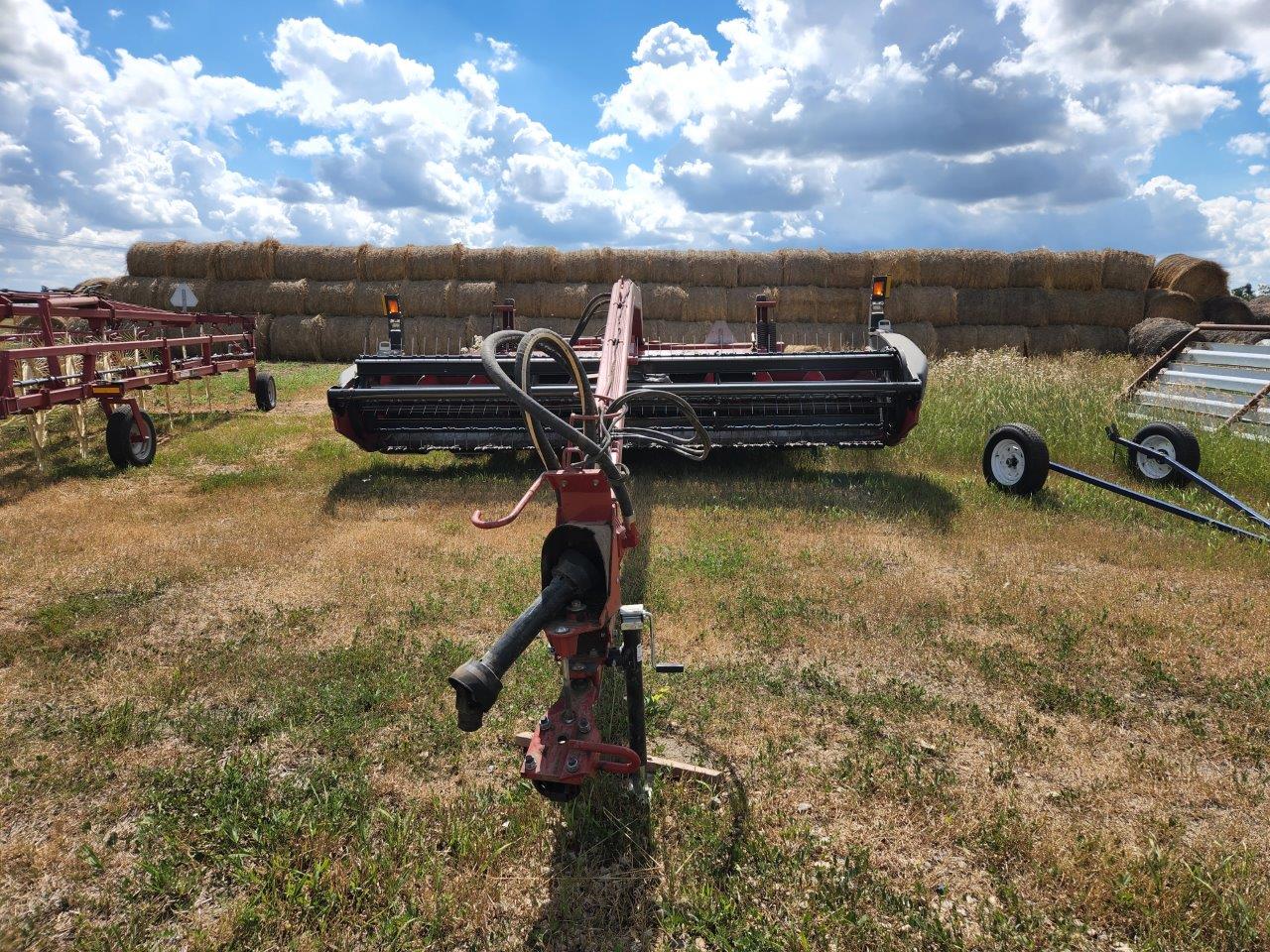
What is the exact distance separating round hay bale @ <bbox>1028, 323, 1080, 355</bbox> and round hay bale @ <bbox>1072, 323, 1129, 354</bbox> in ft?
0.33

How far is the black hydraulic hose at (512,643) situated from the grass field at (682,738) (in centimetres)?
81

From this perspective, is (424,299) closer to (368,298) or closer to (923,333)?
(368,298)

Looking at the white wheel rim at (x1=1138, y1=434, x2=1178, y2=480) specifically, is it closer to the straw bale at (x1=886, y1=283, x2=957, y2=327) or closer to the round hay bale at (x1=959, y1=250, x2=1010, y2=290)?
the straw bale at (x1=886, y1=283, x2=957, y2=327)

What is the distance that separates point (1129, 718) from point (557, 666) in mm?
2520

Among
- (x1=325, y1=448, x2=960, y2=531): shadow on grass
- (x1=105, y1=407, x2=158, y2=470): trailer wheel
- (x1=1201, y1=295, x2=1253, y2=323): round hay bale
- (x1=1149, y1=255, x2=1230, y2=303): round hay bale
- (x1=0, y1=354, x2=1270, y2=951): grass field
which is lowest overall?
(x1=0, y1=354, x2=1270, y2=951): grass field

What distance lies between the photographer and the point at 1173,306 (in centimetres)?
1675

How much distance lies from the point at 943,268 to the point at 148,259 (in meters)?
19.1

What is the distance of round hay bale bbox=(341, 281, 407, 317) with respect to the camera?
60.5ft

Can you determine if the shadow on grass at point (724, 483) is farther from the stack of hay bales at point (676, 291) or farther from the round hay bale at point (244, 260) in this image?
the round hay bale at point (244, 260)

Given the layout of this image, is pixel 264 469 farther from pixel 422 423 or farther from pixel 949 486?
pixel 949 486

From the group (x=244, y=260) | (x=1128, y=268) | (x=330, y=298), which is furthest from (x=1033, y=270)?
(x=244, y=260)

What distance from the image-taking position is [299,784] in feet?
9.54

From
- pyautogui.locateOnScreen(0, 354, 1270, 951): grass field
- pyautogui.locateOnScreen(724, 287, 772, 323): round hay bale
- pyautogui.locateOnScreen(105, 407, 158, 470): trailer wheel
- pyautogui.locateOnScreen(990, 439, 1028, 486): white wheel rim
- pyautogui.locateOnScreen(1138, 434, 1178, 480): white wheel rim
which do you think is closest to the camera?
pyautogui.locateOnScreen(0, 354, 1270, 951): grass field

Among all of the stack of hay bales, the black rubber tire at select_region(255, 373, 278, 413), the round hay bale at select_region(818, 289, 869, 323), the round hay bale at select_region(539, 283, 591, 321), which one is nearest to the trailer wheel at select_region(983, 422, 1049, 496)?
the black rubber tire at select_region(255, 373, 278, 413)
